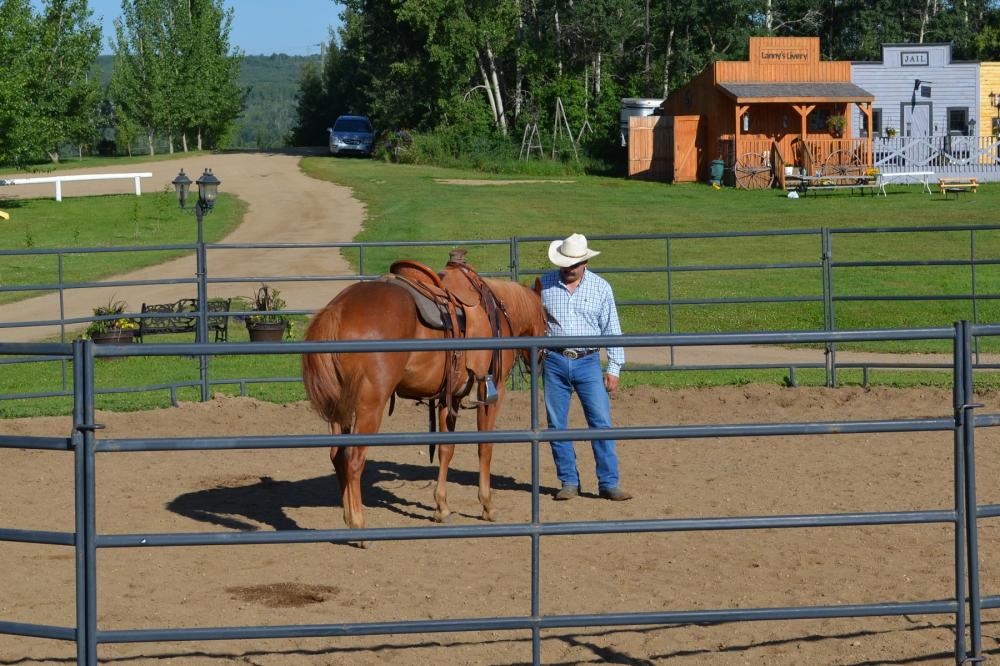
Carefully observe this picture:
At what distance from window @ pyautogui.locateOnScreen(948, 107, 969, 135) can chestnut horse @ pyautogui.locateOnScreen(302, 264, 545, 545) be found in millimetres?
34098

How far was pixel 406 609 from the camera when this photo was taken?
5.92 m

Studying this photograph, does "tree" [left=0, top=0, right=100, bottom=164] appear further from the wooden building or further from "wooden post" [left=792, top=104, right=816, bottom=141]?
"wooden post" [left=792, top=104, right=816, bottom=141]

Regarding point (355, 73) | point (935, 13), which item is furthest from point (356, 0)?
point (935, 13)

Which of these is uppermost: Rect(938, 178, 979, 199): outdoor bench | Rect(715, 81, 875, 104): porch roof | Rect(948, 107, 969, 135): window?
Rect(715, 81, 875, 104): porch roof

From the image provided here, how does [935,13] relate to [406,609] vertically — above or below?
above

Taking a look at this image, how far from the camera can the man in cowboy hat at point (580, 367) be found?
8273 mm

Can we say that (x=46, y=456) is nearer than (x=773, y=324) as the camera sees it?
Yes

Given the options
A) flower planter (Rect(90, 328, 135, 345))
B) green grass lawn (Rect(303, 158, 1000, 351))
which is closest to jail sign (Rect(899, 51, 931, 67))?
green grass lawn (Rect(303, 158, 1000, 351))

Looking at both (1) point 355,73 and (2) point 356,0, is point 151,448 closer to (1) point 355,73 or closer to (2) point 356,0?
(2) point 356,0

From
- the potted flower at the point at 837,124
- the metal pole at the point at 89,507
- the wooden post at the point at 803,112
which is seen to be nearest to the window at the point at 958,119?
the potted flower at the point at 837,124

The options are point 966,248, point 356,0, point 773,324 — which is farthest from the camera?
point 356,0

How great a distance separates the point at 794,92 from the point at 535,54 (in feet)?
39.9

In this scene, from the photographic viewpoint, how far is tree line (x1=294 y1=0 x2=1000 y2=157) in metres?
42.1

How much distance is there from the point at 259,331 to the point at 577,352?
7244 mm
